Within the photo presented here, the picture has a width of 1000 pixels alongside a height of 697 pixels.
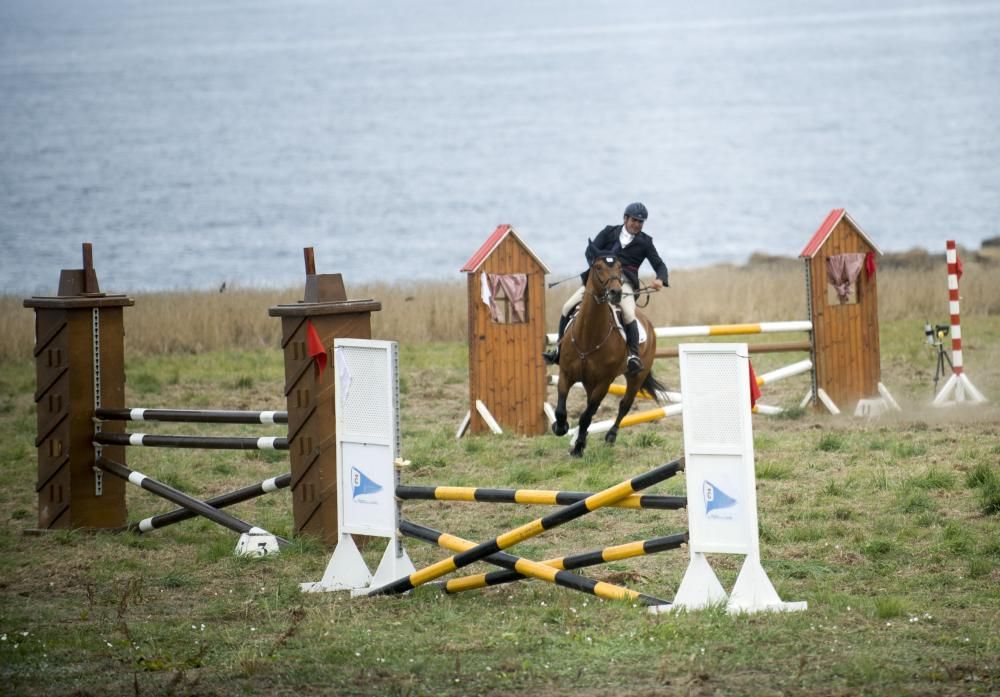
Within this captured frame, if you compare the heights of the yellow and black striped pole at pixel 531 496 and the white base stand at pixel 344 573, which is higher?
the yellow and black striped pole at pixel 531 496

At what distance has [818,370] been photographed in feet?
48.1

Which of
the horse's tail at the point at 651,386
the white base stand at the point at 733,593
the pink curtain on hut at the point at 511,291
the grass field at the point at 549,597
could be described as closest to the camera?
the grass field at the point at 549,597

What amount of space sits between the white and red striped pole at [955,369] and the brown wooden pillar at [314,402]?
289 inches

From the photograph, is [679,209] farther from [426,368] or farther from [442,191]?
[426,368]

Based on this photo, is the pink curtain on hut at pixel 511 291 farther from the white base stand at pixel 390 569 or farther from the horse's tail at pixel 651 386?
the white base stand at pixel 390 569

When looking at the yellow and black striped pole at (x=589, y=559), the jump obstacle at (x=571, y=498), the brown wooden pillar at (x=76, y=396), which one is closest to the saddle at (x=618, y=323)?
the brown wooden pillar at (x=76, y=396)

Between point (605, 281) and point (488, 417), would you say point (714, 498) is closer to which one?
point (605, 281)

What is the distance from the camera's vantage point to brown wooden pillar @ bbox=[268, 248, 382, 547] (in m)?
8.87

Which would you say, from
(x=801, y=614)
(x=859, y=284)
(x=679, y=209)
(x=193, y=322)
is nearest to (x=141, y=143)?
(x=679, y=209)

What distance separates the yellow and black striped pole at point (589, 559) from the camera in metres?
6.81

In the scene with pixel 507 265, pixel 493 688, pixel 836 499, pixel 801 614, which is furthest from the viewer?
pixel 507 265

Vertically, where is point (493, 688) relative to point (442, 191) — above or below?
below

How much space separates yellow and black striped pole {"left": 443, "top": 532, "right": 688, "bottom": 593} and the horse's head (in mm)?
4237

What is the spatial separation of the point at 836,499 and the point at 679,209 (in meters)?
83.5
